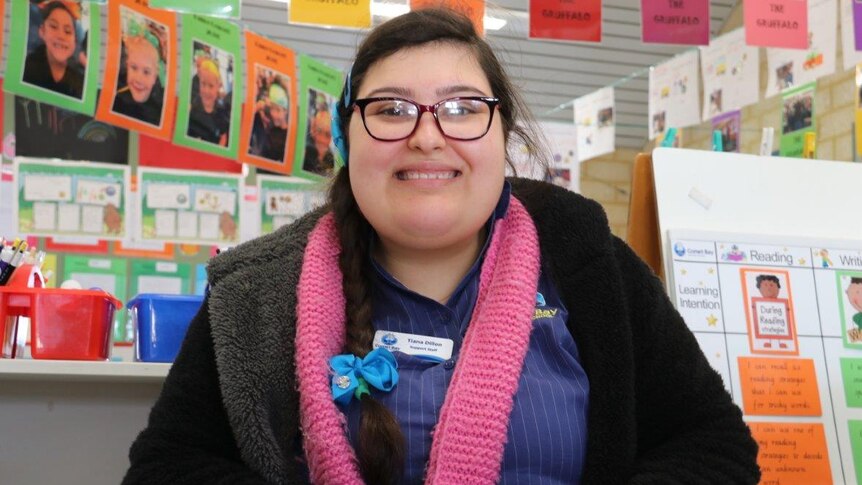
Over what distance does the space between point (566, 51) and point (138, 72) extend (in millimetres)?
4390

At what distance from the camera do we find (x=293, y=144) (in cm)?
316

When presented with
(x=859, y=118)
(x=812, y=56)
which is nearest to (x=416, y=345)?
(x=859, y=118)

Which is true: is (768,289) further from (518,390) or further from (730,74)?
(730,74)

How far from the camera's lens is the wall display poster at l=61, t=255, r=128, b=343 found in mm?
4016

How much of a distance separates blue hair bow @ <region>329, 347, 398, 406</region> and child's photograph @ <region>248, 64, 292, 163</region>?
1.80m

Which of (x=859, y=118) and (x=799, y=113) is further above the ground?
(x=799, y=113)

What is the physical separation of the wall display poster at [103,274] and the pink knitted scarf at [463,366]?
271 centimetres

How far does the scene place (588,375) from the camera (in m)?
1.47

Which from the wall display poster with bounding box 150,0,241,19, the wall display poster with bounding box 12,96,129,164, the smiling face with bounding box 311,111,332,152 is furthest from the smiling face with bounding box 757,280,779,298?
the wall display poster with bounding box 12,96,129,164

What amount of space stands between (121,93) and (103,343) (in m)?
1.06

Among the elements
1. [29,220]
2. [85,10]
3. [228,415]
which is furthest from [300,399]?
[29,220]

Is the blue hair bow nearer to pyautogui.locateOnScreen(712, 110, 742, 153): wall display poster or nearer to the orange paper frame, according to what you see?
the orange paper frame

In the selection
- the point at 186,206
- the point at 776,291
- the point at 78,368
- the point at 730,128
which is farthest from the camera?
the point at 730,128

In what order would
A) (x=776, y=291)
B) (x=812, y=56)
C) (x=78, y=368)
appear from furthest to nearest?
1. (x=812, y=56)
2. (x=776, y=291)
3. (x=78, y=368)
